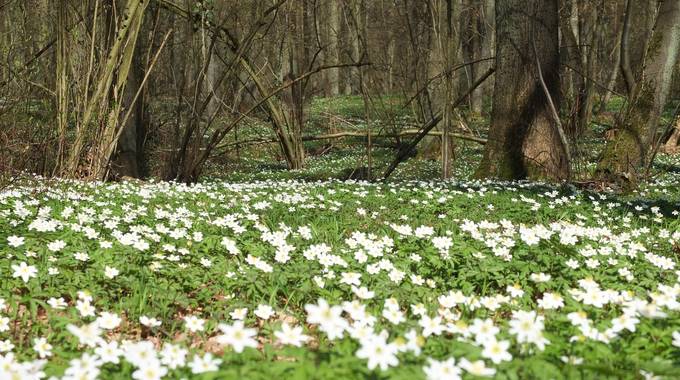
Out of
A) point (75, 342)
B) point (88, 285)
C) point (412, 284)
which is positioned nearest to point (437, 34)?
point (412, 284)

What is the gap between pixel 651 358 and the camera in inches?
92.6

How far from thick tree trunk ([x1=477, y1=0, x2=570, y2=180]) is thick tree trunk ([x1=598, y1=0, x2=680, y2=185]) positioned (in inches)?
29.8

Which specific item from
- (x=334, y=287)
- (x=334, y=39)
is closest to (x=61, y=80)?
(x=334, y=287)

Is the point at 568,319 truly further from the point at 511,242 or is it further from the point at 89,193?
the point at 89,193

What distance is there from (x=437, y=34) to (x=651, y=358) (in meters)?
7.64

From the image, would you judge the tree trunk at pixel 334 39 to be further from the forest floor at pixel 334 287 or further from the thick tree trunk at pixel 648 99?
the forest floor at pixel 334 287

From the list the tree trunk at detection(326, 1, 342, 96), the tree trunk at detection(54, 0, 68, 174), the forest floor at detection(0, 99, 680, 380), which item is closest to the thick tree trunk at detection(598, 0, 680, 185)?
the forest floor at detection(0, 99, 680, 380)

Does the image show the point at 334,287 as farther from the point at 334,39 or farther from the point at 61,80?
the point at 334,39

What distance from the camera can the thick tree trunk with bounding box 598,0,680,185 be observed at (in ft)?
28.4

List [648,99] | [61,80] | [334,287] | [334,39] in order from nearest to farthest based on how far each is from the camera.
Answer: [334,287] → [61,80] → [648,99] → [334,39]

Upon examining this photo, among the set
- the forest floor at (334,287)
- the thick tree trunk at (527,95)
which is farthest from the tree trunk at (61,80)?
the thick tree trunk at (527,95)

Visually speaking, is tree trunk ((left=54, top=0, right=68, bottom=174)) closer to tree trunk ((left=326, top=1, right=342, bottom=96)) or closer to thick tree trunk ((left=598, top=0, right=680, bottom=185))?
thick tree trunk ((left=598, top=0, right=680, bottom=185))

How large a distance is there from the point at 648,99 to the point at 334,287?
7.00m

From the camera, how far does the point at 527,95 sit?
29.8 feet
